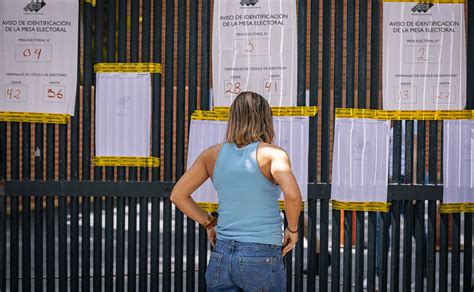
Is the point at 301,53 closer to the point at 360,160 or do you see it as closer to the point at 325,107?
the point at 325,107

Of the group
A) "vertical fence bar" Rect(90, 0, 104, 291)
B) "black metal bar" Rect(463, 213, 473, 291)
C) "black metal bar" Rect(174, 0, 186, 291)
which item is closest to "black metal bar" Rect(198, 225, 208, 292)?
"black metal bar" Rect(174, 0, 186, 291)

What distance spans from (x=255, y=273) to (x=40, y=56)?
7.52 feet

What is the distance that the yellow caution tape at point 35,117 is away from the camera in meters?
4.73

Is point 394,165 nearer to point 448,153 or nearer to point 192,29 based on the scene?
point 448,153

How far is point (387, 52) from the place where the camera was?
4.64 meters

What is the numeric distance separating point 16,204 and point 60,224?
32 cm

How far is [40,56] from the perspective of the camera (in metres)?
4.73

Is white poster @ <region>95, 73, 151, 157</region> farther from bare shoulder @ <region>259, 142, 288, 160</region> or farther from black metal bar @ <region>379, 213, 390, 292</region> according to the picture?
black metal bar @ <region>379, 213, 390, 292</region>

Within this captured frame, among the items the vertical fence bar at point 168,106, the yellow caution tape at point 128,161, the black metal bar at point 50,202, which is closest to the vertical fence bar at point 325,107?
the vertical fence bar at point 168,106

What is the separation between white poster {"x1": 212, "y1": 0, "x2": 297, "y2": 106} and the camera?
4625mm

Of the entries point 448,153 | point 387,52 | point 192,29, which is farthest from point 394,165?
point 192,29

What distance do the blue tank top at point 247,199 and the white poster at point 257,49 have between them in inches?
48.9

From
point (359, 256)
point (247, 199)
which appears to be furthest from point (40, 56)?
point (359, 256)

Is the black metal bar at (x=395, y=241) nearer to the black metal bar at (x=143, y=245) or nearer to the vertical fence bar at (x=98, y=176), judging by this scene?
the black metal bar at (x=143, y=245)
